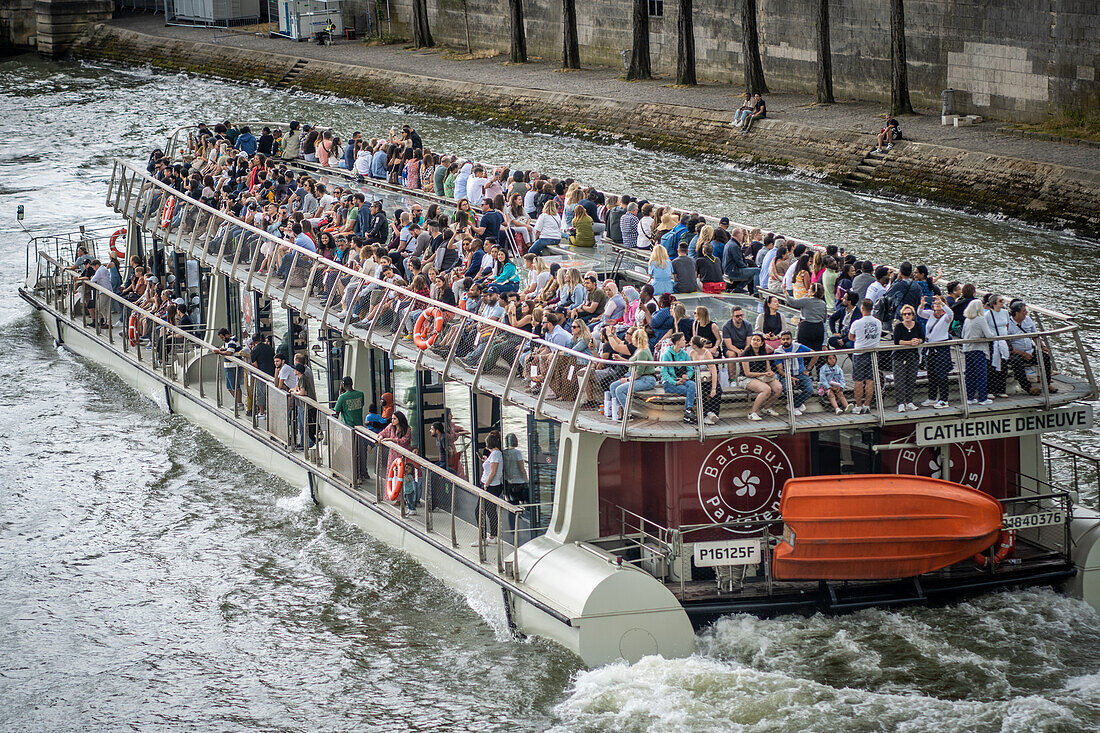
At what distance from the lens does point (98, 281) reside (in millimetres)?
30703

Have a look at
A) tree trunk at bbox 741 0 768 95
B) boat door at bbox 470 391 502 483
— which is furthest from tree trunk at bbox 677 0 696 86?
boat door at bbox 470 391 502 483

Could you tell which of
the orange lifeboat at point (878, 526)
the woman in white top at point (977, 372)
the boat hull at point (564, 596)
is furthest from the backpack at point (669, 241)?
the orange lifeboat at point (878, 526)

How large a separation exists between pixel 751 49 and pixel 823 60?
296cm

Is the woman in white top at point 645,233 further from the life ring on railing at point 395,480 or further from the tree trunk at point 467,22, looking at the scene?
the tree trunk at point 467,22

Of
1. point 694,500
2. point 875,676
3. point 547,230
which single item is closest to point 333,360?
point 547,230

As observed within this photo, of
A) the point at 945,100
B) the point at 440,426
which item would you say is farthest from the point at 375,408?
the point at 945,100

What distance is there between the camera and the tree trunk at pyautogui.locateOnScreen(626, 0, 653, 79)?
5669cm

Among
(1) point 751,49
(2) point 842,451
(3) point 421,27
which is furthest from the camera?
(3) point 421,27

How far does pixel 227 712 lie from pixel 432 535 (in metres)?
3.35

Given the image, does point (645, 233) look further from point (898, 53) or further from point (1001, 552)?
point (898, 53)

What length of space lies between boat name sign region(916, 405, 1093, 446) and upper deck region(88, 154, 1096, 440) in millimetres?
108

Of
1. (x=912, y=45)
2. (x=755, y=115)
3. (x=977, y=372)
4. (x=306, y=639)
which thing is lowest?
(x=306, y=639)

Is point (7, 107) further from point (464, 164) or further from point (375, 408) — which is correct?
point (375, 408)

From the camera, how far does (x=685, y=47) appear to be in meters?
54.9
